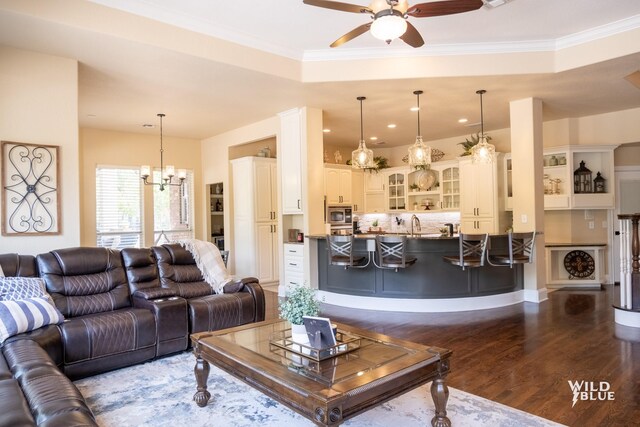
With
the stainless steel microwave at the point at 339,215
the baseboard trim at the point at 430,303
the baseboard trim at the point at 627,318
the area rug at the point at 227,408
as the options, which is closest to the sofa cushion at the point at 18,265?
the area rug at the point at 227,408

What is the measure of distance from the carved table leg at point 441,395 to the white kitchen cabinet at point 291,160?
423 cm

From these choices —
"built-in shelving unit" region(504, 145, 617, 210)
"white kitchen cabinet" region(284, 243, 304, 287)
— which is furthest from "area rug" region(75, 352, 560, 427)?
"built-in shelving unit" region(504, 145, 617, 210)

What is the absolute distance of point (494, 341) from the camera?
4.18 metres

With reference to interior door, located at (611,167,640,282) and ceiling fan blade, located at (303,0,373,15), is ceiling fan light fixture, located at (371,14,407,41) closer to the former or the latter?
ceiling fan blade, located at (303,0,373,15)

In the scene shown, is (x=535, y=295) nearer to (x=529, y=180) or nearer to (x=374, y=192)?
(x=529, y=180)

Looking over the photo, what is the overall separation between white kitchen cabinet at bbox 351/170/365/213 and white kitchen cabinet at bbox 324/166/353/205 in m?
0.34

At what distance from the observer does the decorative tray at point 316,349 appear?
96.7 inches

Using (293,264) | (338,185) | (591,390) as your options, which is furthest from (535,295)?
(338,185)

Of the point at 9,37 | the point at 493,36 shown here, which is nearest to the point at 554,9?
the point at 493,36

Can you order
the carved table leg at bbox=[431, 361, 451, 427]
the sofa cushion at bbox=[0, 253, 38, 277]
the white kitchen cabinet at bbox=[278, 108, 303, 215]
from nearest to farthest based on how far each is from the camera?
the carved table leg at bbox=[431, 361, 451, 427] → the sofa cushion at bbox=[0, 253, 38, 277] → the white kitchen cabinet at bbox=[278, 108, 303, 215]

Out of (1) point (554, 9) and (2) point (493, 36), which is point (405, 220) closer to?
(2) point (493, 36)

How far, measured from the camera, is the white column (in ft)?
19.7

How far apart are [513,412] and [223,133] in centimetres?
700

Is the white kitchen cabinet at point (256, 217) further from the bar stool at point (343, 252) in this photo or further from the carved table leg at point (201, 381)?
the carved table leg at point (201, 381)
